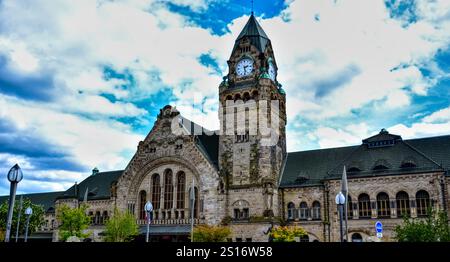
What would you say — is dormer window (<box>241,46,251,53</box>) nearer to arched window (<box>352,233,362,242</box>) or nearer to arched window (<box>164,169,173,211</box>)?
arched window (<box>164,169,173,211</box>)

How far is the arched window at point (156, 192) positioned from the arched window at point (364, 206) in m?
27.5

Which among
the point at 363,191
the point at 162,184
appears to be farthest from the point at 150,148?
the point at 363,191

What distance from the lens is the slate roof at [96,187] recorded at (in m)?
69.4

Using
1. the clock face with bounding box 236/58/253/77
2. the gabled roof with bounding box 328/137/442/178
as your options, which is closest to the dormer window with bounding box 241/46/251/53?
the clock face with bounding box 236/58/253/77

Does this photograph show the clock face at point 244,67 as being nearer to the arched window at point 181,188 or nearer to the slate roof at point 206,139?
the slate roof at point 206,139

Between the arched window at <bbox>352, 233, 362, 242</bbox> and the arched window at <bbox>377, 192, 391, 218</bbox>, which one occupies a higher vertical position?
the arched window at <bbox>377, 192, 391, 218</bbox>

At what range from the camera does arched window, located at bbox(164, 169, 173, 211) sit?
2292 inches

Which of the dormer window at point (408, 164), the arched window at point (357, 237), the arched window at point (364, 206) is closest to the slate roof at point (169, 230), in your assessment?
the arched window at point (357, 237)

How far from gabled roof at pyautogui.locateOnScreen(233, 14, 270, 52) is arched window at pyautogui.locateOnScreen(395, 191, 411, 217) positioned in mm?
26473

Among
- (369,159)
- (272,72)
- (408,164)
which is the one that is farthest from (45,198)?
(408,164)

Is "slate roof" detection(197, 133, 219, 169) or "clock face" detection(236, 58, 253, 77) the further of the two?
"clock face" detection(236, 58, 253, 77)

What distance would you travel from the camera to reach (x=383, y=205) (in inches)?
1833
